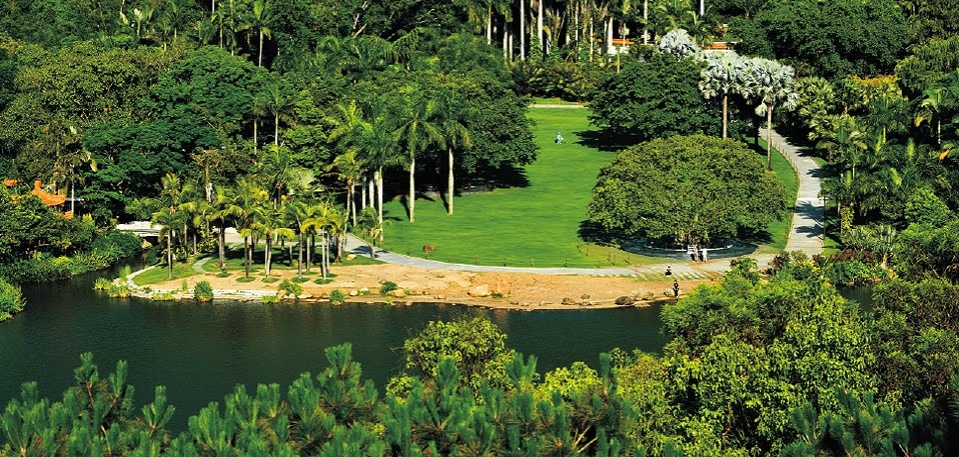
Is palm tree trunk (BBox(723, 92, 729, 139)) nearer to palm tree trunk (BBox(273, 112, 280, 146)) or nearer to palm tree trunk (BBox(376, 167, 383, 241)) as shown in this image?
palm tree trunk (BBox(376, 167, 383, 241))

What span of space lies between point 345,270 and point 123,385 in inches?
2249

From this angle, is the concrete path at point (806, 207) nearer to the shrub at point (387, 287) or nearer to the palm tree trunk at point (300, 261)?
the shrub at point (387, 287)

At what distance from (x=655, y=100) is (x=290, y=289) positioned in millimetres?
56255

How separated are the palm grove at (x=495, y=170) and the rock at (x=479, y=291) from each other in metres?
11.8

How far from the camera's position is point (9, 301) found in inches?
4348

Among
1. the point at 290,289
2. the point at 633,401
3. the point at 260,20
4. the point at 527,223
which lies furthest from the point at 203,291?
the point at 260,20

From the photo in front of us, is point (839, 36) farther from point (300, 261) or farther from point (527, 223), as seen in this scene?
point (300, 261)

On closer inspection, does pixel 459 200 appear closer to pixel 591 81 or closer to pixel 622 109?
pixel 622 109

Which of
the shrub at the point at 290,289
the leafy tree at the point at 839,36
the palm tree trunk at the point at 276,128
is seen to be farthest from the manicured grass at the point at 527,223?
the leafy tree at the point at 839,36

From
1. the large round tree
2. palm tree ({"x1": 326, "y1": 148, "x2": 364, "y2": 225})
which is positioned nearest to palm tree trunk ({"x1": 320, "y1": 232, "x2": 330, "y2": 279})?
palm tree ({"x1": 326, "y1": 148, "x2": 364, "y2": 225})

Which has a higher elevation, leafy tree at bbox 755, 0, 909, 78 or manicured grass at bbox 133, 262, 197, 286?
leafy tree at bbox 755, 0, 909, 78

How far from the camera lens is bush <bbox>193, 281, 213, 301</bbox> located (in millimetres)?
115125

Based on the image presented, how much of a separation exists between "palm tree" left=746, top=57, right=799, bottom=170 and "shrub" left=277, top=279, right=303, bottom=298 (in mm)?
57152

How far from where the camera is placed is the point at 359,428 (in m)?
58.1
